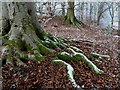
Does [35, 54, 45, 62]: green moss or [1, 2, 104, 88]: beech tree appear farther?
[35, 54, 45, 62]: green moss

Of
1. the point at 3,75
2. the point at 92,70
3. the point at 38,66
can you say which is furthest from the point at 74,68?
the point at 3,75

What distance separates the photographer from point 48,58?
24.0 feet

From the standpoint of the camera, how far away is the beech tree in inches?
276

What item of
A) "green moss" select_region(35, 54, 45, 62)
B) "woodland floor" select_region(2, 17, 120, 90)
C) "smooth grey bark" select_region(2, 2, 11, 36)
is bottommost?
"woodland floor" select_region(2, 17, 120, 90)

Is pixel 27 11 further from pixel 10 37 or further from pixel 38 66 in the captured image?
pixel 38 66

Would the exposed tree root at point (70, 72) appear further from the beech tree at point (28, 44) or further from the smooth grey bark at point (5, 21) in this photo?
the smooth grey bark at point (5, 21)

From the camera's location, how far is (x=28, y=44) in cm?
754

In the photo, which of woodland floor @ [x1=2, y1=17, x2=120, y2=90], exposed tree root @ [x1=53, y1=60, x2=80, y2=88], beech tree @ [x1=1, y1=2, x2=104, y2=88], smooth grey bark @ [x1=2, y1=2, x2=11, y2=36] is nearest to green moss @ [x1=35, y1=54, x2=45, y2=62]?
beech tree @ [x1=1, y1=2, x2=104, y2=88]

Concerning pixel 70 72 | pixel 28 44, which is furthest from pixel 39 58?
pixel 70 72

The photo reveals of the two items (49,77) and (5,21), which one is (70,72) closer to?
(49,77)

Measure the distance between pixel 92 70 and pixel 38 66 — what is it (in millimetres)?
1738

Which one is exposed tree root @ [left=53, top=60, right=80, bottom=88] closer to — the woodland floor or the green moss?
the woodland floor

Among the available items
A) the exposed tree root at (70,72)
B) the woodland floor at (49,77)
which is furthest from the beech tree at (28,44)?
the woodland floor at (49,77)

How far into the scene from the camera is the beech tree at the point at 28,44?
7020 mm
